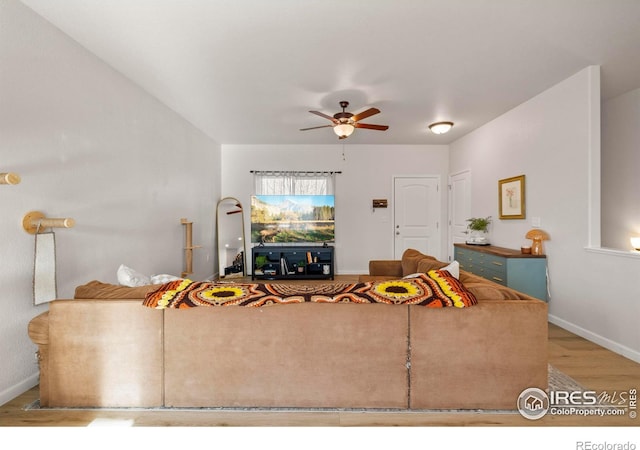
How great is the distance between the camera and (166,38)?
8.46ft

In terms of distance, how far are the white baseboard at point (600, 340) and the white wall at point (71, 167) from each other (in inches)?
172

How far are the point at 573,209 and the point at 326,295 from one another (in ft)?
9.26

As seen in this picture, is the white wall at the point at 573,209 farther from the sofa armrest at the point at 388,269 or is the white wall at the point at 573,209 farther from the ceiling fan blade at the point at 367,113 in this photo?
the ceiling fan blade at the point at 367,113

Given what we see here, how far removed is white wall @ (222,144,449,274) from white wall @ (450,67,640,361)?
212 cm

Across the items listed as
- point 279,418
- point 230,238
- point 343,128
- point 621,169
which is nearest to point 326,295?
point 279,418

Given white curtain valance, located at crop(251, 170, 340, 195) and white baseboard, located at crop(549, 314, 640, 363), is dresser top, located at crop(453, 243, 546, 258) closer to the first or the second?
white baseboard, located at crop(549, 314, 640, 363)

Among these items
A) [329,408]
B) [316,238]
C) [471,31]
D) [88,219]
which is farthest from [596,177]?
[88,219]

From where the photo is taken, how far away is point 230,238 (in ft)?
19.9

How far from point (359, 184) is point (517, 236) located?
2865mm

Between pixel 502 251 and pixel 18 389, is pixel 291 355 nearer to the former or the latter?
pixel 18 389

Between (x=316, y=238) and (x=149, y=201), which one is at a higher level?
(x=149, y=201)

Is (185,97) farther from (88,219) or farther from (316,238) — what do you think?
(316,238)

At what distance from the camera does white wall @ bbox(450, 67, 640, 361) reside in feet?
9.35

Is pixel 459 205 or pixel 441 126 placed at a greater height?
pixel 441 126
